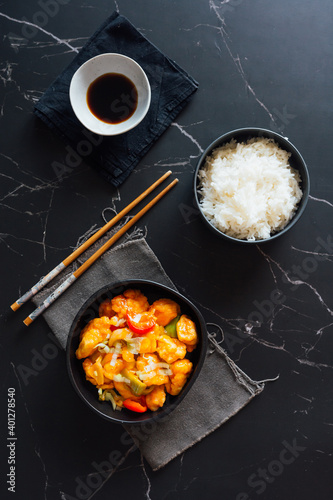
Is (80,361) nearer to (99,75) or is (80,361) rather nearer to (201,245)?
(201,245)

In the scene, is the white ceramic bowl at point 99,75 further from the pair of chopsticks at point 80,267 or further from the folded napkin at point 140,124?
the pair of chopsticks at point 80,267

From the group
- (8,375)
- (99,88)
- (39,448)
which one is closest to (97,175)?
(99,88)

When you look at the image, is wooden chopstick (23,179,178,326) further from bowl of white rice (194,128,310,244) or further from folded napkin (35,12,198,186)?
bowl of white rice (194,128,310,244)

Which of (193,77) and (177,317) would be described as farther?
(193,77)

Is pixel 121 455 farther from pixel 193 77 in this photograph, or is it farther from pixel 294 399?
pixel 193 77

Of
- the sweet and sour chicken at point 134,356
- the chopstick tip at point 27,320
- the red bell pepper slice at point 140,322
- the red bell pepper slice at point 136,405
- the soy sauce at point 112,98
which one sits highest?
the soy sauce at point 112,98

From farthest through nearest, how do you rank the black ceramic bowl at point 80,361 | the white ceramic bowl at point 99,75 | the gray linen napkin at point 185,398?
the gray linen napkin at point 185,398, the white ceramic bowl at point 99,75, the black ceramic bowl at point 80,361

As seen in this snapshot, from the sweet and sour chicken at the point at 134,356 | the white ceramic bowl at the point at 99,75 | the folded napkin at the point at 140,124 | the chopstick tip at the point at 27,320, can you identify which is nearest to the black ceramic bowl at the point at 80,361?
the sweet and sour chicken at the point at 134,356
